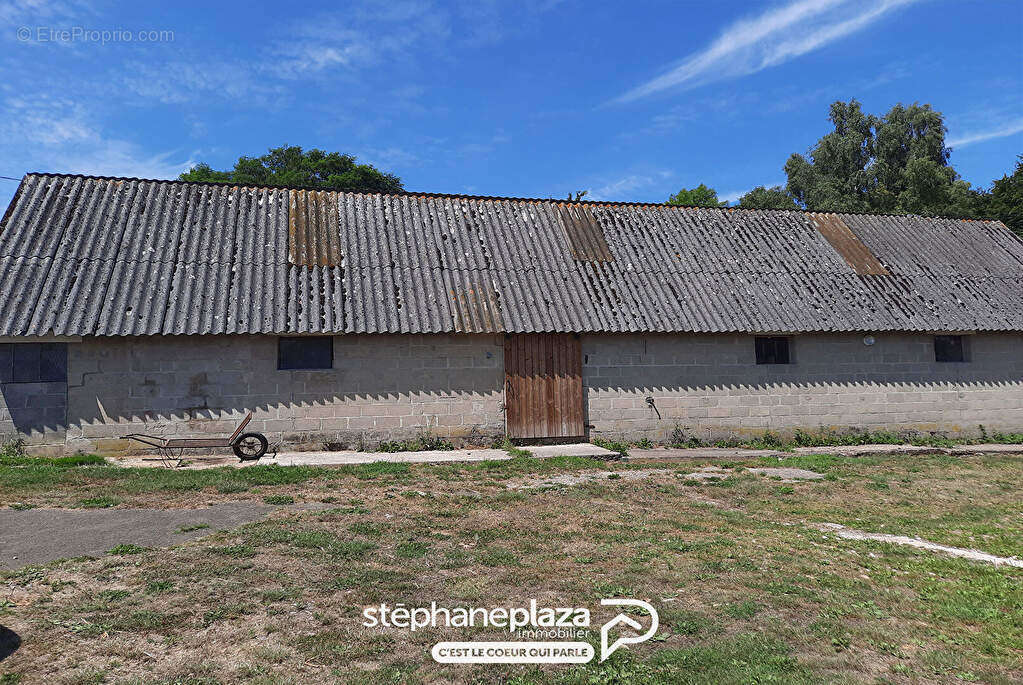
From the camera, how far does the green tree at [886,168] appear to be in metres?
32.8

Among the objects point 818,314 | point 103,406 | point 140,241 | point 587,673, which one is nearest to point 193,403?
point 103,406

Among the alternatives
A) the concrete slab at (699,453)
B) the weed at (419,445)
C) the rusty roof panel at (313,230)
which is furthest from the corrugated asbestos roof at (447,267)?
the concrete slab at (699,453)

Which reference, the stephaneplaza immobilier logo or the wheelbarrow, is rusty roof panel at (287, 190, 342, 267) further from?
the stephaneplaza immobilier logo

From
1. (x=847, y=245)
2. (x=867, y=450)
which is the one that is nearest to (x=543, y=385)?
(x=867, y=450)

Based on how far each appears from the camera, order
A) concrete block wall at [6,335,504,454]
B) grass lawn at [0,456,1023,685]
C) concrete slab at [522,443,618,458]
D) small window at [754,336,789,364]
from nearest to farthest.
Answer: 1. grass lawn at [0,456,1023,685]
2. concrete block wall at [6,335,504,454]
3. concrete slab at [522,443,618,458]
4. small window at [754,336,789,364]

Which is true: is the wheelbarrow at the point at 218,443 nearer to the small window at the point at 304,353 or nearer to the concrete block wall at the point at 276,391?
the concrete block wall at the point at 276,391

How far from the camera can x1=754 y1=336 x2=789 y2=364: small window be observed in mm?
14617

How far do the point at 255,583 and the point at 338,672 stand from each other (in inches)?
67.7

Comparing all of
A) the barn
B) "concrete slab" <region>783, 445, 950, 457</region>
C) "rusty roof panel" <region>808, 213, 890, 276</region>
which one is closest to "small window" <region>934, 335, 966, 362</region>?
the barn

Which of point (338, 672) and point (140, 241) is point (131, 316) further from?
point (338, 672)

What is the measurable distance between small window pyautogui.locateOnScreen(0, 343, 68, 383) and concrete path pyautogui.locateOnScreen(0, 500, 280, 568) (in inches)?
188

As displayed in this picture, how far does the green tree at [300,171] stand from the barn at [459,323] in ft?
85.9

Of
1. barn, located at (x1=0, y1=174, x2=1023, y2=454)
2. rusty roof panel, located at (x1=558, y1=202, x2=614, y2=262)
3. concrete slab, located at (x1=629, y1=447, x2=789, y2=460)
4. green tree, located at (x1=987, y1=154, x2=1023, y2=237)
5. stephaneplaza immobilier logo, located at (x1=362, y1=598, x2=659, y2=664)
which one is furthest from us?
green tree, located at (x1=987, y1=154, x2=1023, y2=237)

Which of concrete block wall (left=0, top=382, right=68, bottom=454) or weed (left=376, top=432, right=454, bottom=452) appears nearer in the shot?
concrete block wall (left=0, top=382, right=68, bottom=454)
